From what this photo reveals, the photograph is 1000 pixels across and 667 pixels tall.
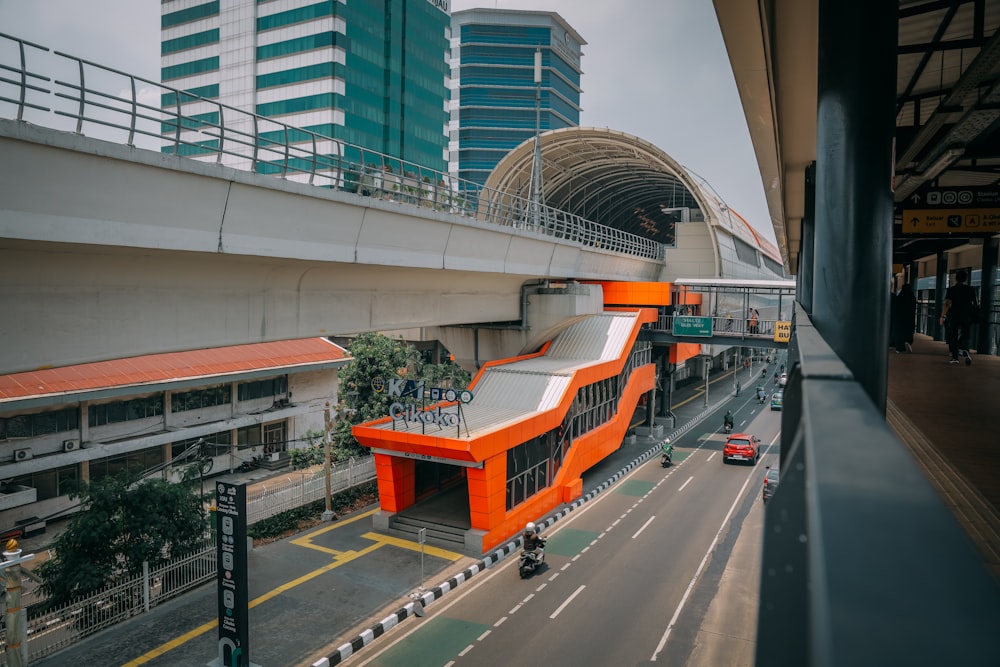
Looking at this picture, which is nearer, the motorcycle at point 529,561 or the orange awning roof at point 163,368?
the motorcycle at point 529,561

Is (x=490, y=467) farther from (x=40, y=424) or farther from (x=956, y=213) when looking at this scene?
(x=40, y=424)

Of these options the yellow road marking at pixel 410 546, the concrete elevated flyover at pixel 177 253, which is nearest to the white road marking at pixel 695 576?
the yellow road marking at pixel 410 546

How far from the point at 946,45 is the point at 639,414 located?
3385 cm

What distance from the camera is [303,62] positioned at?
49.2 m

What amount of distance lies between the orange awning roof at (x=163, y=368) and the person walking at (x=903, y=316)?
15.9 meters

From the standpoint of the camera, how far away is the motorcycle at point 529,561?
52.7 ft

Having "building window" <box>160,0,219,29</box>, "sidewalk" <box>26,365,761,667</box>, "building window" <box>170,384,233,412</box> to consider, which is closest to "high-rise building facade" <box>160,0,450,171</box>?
→ "building window" <box>160,0,219,29</box>

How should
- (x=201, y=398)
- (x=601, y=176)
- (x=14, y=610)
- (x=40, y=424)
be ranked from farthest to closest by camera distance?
1. (x=601, y=176)
2. (x=201, y=398)
3. (x=40, y=424)
4. (x=14, y=610)

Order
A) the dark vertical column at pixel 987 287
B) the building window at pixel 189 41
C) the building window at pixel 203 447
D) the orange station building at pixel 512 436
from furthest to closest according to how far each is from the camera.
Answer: the building window at pixel 189 41
the building window at pixel 203 447
the orange station building at pixel 512 436
the dark vertical column at pixel 987 287

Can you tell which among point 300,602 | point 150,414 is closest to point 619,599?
point 300,602

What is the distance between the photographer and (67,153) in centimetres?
770

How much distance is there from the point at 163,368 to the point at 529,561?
15.3 meters

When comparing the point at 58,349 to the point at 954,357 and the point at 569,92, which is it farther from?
the point at 569,92

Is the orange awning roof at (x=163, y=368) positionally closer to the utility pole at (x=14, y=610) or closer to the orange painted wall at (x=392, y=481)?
the orange painted wall at (x=392, y=481)
